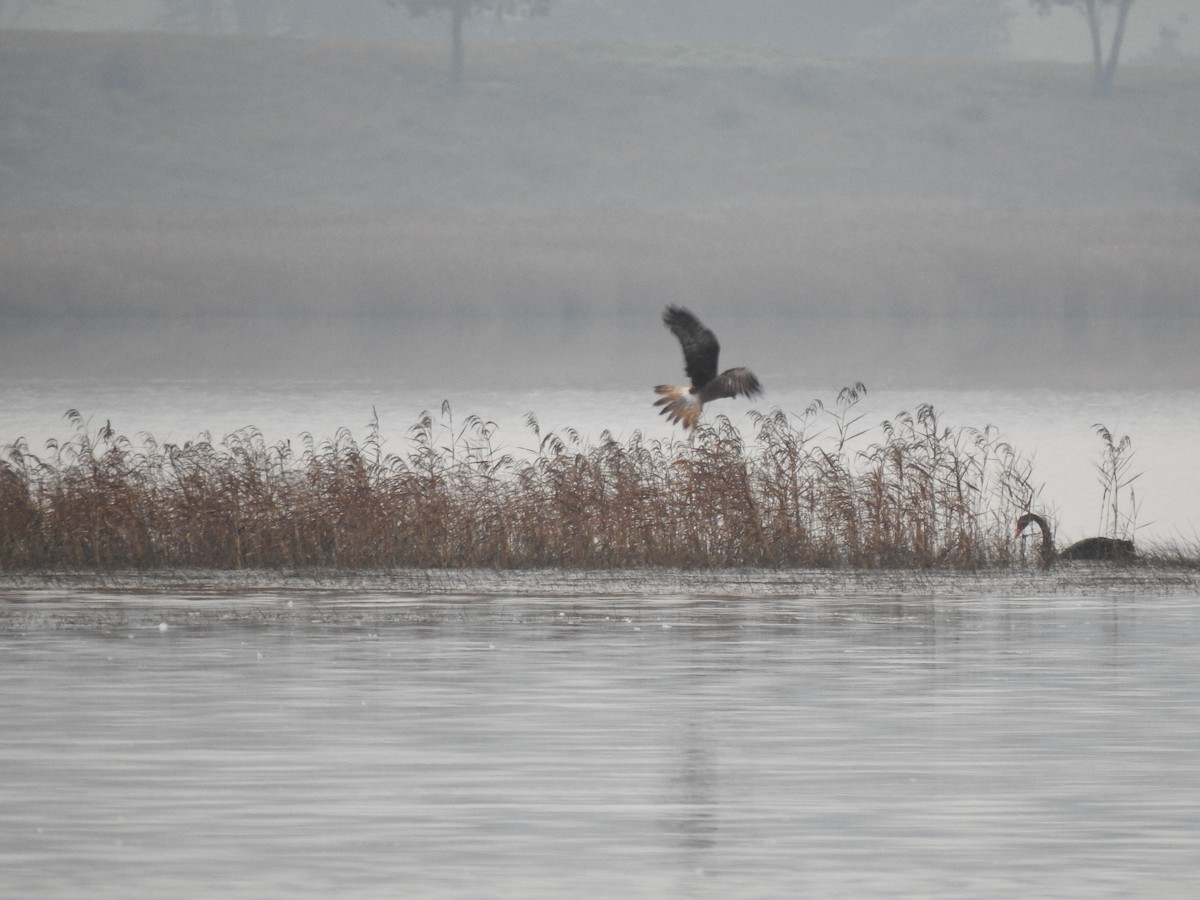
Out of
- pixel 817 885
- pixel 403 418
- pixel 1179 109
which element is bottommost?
pixel 817 885

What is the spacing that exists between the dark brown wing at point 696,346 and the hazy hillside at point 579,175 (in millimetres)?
121458

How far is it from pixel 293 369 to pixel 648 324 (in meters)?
71.4

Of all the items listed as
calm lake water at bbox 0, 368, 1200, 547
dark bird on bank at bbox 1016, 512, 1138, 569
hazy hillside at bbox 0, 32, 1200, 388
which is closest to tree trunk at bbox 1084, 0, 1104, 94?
hazy hillside at bbox 0, 32, 1200, 388

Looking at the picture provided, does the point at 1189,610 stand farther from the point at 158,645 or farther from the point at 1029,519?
the point at 158,645

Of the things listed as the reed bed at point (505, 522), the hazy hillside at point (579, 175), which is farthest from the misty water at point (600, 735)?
the hazy hillside at point (579, 175)

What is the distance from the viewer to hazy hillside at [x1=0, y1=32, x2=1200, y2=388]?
147m

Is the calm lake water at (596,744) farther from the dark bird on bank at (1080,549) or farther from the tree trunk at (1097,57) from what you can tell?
the tree trunk at (1097,57)

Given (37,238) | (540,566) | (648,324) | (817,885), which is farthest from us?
(648,324)

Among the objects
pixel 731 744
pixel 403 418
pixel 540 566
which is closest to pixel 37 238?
pixel 403 418

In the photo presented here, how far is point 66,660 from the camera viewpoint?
17.1 metres

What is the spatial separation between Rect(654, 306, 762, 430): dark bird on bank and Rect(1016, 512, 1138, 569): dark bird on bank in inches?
151

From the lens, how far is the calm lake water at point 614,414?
132ft

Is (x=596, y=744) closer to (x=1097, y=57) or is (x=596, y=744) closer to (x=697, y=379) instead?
(x=697, y=379)

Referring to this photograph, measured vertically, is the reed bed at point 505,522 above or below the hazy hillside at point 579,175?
below
